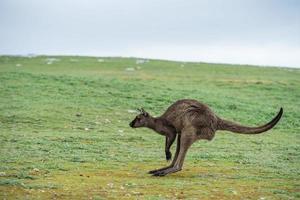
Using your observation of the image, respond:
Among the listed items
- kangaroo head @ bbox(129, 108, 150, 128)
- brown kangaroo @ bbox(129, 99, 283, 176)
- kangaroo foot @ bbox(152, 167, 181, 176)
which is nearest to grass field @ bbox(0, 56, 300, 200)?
kangaroo foot @ bbox(152, 167, 181, 176)

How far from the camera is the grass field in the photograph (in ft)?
37.6

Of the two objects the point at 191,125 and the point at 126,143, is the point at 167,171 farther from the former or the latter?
the point at 126,143

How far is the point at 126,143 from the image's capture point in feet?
58.3

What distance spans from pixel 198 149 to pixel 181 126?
4634mm

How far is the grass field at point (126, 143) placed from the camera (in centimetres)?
1147

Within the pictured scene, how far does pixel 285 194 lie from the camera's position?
1141 centimetres

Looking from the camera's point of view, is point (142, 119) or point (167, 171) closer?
point (167, 171)

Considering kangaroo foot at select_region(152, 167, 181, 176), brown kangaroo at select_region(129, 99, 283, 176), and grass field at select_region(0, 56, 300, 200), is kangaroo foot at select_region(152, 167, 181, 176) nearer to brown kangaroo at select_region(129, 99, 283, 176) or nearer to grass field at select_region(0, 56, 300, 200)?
brown kangaroo at select_region(129, 99, 283, 176)

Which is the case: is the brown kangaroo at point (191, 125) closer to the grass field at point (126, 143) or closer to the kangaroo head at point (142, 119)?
the grass field at point (126, 143)

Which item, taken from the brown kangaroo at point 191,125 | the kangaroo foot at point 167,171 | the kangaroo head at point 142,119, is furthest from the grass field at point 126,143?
the kangaroo head at point 142,119

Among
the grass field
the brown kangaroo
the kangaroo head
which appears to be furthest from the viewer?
the kangaroo head

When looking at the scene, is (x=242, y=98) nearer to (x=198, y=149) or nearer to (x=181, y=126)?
(x=198, y=149)

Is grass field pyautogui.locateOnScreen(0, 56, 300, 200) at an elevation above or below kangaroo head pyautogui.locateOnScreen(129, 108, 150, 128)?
below

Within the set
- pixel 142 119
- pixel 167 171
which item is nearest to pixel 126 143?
pixel 142 119
